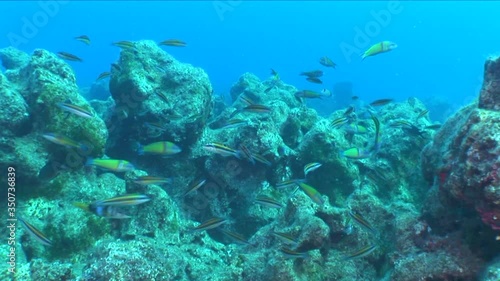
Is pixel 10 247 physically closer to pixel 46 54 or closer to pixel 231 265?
pixel 231 265

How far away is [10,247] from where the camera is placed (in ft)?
15.5

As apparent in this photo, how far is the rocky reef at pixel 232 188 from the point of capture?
169 inches

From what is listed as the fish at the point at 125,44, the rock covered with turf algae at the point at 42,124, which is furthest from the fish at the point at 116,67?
the rock covered with turf algae at the point at 42,124

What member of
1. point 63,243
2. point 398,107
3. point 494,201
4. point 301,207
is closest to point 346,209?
point 301,207

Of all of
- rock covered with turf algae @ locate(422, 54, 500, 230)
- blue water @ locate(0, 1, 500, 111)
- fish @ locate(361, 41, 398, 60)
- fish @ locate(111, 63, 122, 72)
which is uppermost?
blue water @ locate(0, 1, 500, 111)

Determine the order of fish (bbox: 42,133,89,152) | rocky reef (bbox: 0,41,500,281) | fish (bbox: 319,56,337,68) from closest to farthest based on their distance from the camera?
rocky reef (bbox: 0,41,500,281)
fish (bbox: 42,133,89,152)
fish (bbox: 319,56,337,68)

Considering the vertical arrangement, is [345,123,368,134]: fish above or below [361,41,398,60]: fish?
below

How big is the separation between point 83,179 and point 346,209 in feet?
15.9

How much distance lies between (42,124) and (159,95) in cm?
243

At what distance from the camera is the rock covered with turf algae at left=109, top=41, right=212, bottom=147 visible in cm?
758

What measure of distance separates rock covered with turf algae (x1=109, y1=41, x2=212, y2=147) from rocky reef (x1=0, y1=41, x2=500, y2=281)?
0.11 feet

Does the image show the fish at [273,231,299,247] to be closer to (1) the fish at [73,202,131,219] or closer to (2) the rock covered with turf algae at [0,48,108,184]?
(1) the fish at [73,202,131,219]

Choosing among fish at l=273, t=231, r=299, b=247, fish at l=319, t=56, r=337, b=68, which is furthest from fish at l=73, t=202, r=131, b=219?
fish at l=319, t=56, r=337, b=68

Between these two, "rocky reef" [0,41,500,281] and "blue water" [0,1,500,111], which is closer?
"rocky reef" [0,41,500,281]
